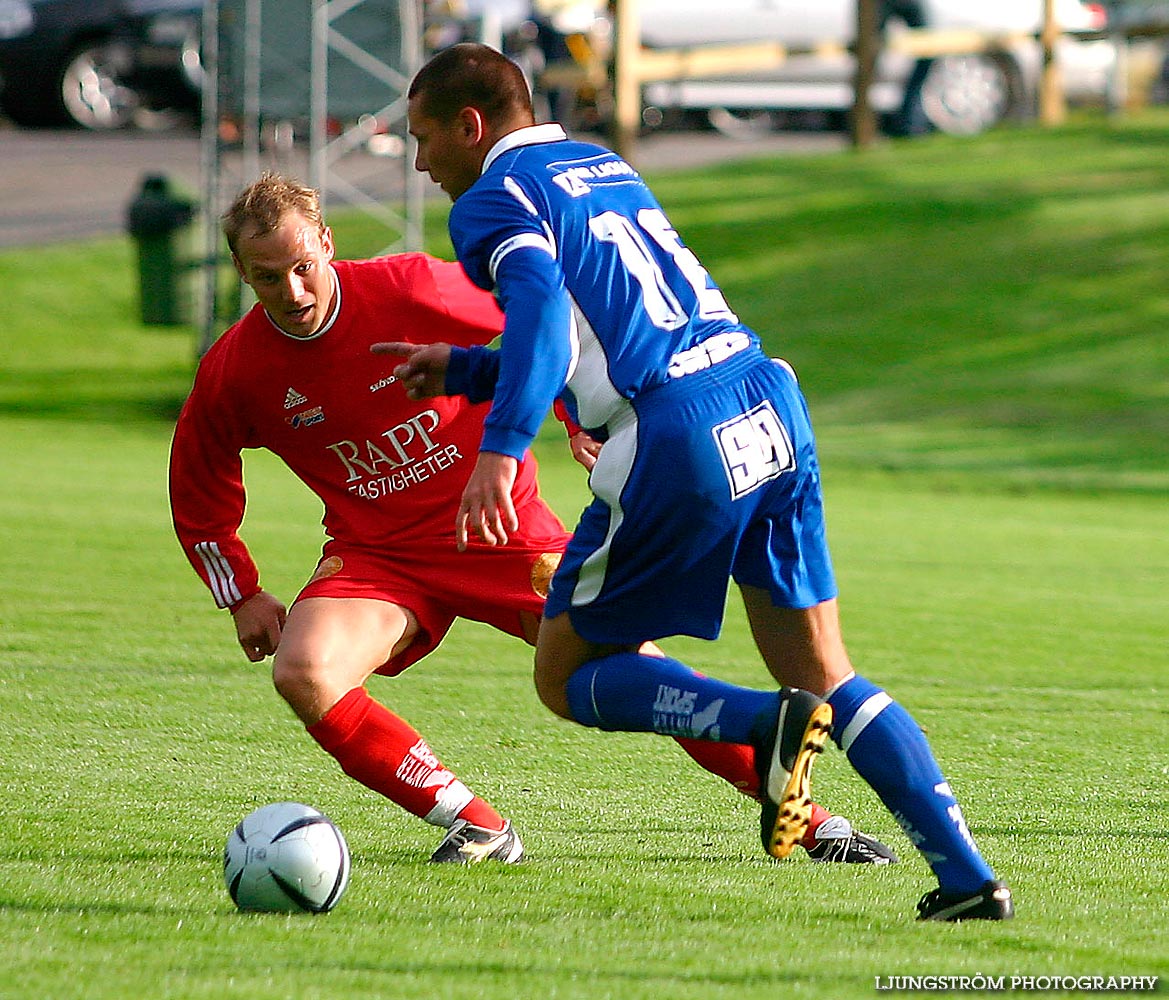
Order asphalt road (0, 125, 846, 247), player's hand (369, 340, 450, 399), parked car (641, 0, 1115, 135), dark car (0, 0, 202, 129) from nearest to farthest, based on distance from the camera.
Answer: player's hand (369, 340, 450, 399) → asphalt road (0, 125, 846, 247) → dark car (0, 0, 202, 129) → parked car (641, 0, 1115, 135)

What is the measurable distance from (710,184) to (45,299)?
8.45m

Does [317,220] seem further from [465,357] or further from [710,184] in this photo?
[710,184]

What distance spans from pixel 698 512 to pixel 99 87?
2225 centimetres

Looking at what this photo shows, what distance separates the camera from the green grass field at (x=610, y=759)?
350 cm

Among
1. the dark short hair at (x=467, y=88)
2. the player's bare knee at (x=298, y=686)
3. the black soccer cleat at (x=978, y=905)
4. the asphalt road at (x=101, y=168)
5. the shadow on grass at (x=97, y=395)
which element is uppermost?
the dark short hair at (x=467, y=88)

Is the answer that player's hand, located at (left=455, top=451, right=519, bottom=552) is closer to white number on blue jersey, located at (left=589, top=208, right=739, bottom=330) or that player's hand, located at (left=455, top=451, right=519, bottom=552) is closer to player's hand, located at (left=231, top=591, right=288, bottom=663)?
white number on blue jersey, located at (left=589, top=208, right=739, bottom=330)

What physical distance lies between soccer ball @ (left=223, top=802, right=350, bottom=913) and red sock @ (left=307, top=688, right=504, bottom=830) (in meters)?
0.38

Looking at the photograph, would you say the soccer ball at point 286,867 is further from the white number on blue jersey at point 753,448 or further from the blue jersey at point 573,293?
the white number on blue jersey at point 753,448

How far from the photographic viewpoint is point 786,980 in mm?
3305

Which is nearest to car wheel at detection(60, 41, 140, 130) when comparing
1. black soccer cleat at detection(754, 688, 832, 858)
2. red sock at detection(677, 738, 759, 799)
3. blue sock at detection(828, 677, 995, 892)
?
red sock at detection(677, 738, 759, 799)

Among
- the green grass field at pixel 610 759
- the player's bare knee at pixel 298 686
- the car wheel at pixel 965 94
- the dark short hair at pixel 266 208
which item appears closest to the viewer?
the green grass field at pixel 610 759

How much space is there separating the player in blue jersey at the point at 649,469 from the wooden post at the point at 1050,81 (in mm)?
22986

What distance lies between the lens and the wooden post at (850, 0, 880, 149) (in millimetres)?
22844

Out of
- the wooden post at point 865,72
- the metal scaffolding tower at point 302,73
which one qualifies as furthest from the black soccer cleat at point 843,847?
the wooden post at point 865,72
